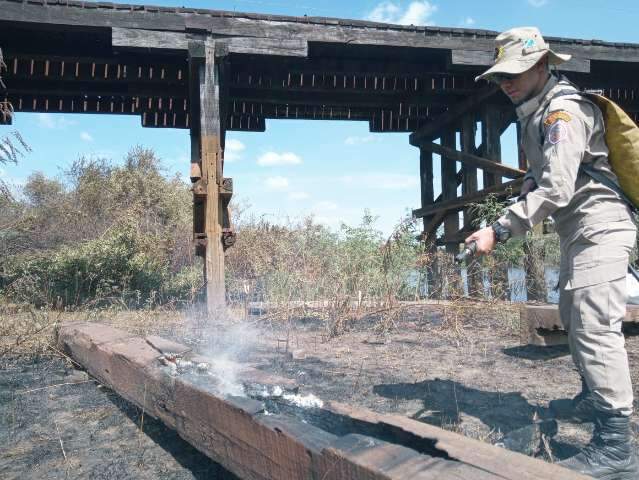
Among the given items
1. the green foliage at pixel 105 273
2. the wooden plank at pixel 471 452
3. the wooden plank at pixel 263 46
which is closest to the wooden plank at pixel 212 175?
the wooden plank at pixel 263 46

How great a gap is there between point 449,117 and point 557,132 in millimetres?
6811

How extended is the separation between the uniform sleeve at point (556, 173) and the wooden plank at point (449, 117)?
19.0 ft

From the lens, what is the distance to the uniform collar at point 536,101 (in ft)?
7.34

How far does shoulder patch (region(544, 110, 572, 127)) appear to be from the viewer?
2.05 m

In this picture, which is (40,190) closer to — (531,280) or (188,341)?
(188,341)

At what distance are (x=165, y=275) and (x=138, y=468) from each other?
290 inches

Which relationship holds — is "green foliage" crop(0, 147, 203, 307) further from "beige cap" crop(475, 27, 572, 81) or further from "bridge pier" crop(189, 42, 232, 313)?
"beige cap" crop(475, 27, 572, 81)

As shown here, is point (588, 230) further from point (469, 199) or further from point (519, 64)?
point (469, 199)

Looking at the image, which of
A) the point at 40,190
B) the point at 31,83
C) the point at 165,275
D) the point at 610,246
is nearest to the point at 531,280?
the point at 610,246

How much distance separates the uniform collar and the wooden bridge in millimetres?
3894

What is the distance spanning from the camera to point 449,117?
852 centimetres

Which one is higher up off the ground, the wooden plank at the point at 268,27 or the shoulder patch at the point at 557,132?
the wooden plank at the point at 268,27

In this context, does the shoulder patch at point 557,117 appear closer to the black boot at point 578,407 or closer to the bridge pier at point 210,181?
the black boot at point 578,407

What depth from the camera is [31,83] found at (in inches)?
294
